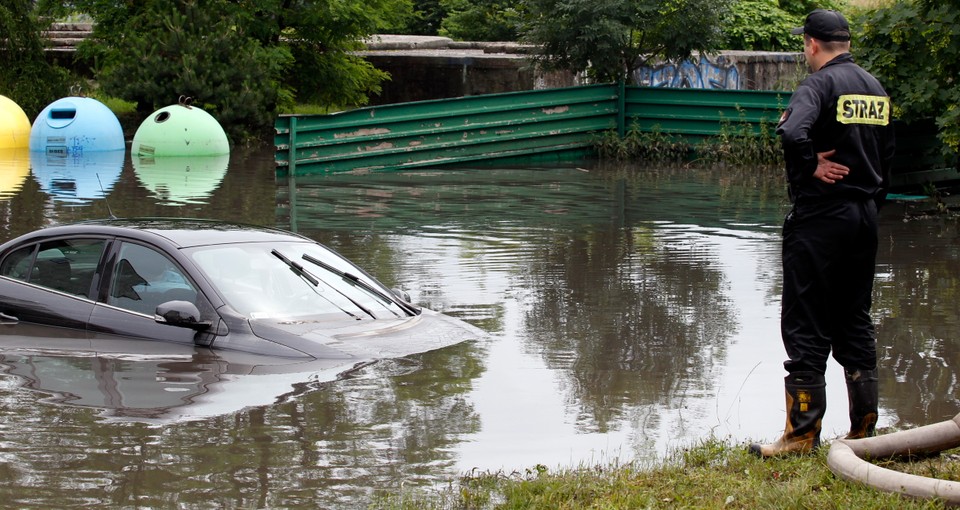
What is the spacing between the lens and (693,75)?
27.2m

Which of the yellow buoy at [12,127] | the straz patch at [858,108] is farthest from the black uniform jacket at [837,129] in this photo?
the yellow buoy at [12,127]

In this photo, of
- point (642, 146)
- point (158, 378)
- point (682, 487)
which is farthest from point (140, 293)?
point (642, 146)

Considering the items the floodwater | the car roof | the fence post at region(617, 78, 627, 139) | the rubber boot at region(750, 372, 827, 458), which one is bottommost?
the floodwater

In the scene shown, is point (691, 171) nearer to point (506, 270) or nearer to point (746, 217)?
point (746, 217)

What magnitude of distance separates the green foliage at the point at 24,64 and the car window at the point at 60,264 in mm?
21489

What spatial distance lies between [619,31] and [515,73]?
214 inches

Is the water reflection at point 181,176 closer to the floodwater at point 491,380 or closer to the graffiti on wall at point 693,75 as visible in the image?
the floodwater at point 491,380

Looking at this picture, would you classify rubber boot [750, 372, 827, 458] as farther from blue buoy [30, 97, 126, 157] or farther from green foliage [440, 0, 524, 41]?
green foliage [440, 0, 524, 41]

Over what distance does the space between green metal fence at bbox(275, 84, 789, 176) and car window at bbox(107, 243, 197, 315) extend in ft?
38.9

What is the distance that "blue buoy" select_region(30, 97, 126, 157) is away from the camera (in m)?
24.5

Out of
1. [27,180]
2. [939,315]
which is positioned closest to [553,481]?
[939,315]

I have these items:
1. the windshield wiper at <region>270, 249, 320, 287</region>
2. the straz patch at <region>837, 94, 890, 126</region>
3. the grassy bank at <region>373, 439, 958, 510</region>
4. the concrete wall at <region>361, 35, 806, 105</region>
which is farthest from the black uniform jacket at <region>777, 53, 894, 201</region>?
the concrete wall at <region>361, 35, 806, 105</region>

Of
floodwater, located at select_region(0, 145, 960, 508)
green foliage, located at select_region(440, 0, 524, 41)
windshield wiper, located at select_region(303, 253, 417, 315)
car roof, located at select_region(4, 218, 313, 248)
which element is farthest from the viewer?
green foliage, located at select_region(440, 0, 524, 41)

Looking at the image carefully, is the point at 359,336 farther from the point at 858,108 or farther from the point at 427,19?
the point at 427,19
